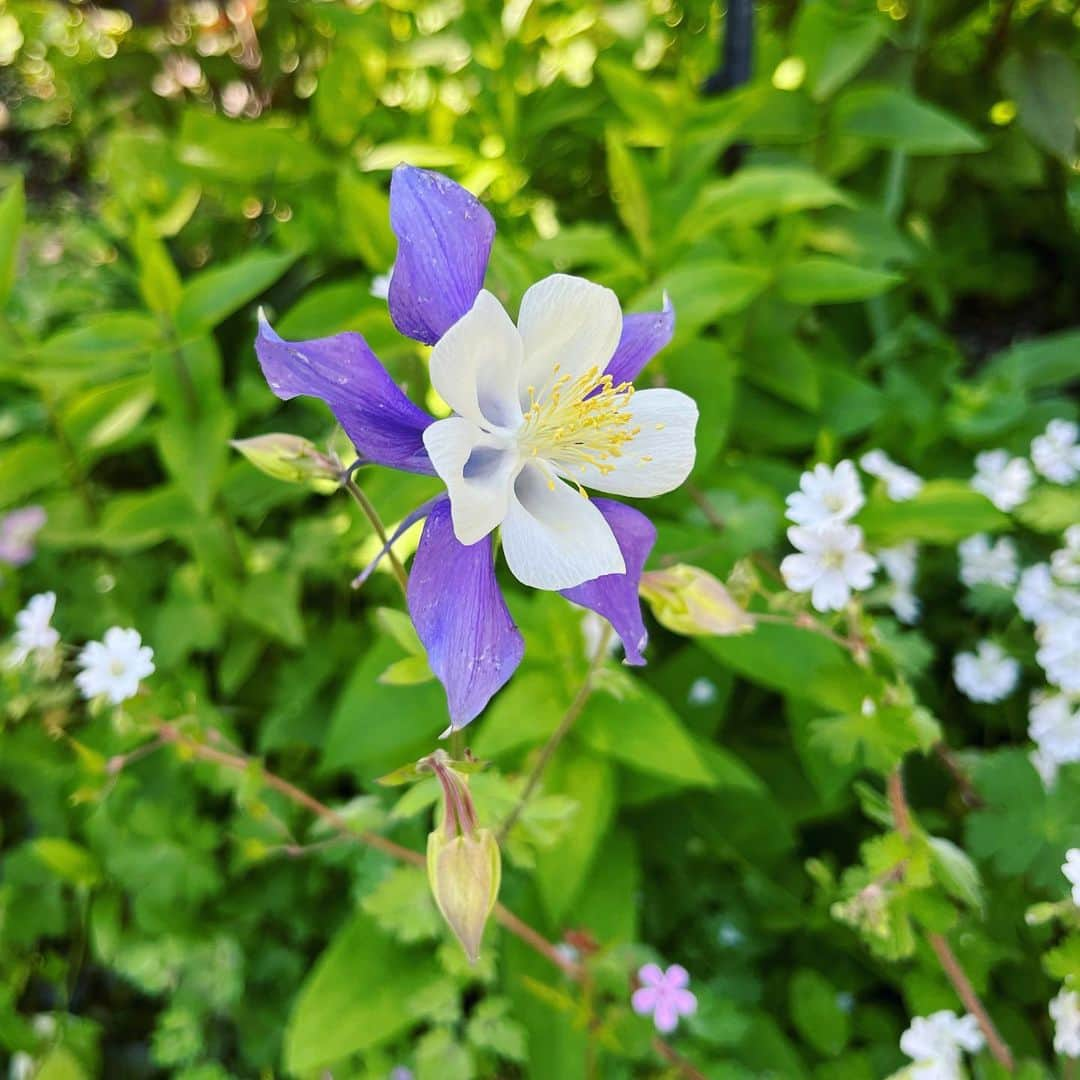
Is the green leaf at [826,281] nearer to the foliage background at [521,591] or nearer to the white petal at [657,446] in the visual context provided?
the foliage background at [521,591]

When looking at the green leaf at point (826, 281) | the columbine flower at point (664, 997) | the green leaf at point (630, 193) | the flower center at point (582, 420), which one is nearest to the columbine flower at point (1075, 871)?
the columbine flower at point (664, 997)

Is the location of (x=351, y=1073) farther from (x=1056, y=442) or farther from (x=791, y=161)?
(x=791, y=161)

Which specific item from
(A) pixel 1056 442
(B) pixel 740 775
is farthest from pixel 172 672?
(A) pixel 1056 442

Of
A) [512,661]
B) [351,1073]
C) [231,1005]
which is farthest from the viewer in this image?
[231,1005]

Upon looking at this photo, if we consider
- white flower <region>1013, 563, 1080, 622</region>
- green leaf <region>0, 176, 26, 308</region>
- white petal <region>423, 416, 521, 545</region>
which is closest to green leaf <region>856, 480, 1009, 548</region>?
white flower <region>1013, 563, 1080, 622</region>

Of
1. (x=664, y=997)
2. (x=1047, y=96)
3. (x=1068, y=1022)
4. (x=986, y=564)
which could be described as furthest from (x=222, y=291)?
(x=1047, y=96)
